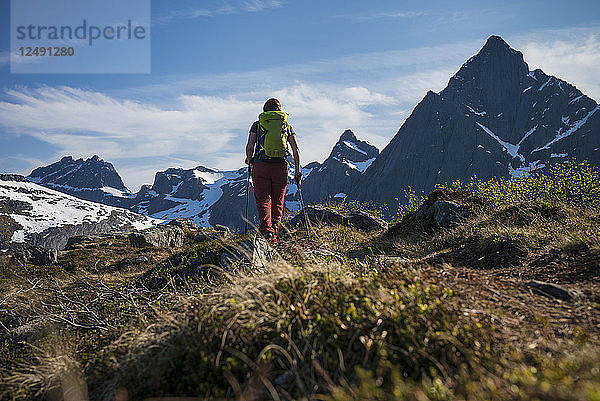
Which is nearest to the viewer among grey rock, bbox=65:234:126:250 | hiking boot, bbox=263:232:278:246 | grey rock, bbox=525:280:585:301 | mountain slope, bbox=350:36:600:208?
grey rock, bbox=525:280:585:301

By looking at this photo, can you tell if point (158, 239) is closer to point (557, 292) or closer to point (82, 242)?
point (82, 242)

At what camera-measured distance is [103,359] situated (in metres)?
4.23

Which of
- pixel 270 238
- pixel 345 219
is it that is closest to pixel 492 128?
pixel 345 219

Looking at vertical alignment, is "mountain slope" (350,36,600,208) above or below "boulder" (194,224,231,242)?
above

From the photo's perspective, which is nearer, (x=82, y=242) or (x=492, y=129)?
(x=82, y=242)

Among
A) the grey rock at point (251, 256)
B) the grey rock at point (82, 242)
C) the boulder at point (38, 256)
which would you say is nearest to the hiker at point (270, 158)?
the grey rock at point (251, 256)

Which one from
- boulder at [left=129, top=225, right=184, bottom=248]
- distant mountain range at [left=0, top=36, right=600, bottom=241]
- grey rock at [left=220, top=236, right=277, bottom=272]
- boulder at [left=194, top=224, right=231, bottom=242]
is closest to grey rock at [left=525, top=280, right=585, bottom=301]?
grey rock at [left=220, top=236, right=277, bottom=272]

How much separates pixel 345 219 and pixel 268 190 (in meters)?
6.50

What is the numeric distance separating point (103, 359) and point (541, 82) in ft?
771

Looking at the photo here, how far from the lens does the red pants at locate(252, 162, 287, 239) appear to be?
9219 millimetres

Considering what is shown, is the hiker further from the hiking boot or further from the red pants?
the hiking boot

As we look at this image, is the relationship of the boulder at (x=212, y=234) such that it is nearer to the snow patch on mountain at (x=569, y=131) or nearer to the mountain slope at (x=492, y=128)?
the mountain slope at (x=492, y=128)

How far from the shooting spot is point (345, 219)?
15.1 metres

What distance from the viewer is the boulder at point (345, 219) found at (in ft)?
48.8
